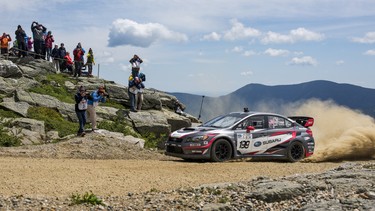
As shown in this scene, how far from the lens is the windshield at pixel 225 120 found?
1637cm

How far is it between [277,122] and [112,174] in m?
6.67

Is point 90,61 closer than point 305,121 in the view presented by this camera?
No

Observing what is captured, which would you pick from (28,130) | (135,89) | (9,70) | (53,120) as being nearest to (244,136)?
(28,130)

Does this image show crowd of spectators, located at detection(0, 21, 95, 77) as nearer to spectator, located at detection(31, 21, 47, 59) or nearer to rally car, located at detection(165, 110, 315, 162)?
spectator, located at detection(31, 21, 47, 59)

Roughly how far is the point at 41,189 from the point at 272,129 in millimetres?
8682

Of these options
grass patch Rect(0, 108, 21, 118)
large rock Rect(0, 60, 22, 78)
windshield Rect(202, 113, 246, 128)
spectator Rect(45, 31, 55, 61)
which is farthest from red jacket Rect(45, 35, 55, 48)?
windshield Rect(202, 113, 246, 128)

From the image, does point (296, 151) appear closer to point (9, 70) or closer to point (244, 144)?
point (244, 144)

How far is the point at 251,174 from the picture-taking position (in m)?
13.1

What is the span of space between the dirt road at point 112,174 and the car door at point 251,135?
1073mm

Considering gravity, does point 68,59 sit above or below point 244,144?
above

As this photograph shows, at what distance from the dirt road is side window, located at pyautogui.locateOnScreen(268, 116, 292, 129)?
198 cm

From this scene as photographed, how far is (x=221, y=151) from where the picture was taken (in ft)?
51.7

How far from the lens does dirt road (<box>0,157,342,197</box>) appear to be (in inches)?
408

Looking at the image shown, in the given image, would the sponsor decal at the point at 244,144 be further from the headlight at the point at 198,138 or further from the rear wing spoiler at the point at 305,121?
the rear wing spoiler at the point at 305,121
